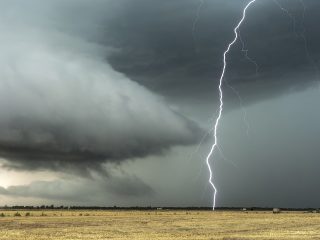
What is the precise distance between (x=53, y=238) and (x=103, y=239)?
339 centimetres

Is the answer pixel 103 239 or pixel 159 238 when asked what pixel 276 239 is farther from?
pixel 103 239

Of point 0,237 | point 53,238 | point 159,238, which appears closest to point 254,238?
point 159,238

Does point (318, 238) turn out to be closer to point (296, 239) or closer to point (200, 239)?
point (296, 239)

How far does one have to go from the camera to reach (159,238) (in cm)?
3591

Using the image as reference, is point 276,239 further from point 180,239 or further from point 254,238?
point 180,239

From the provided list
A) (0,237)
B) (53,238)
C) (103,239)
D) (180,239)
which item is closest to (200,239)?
(180,239)

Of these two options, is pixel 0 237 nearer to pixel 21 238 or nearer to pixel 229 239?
pixel 21 238

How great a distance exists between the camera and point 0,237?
3725cm

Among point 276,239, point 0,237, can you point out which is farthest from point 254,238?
point 0,237

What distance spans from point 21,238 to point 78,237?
12.7ft

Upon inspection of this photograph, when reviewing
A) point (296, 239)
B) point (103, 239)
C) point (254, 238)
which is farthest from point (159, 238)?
point (296, 239)

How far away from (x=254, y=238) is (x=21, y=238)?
Result: 51.7 feet

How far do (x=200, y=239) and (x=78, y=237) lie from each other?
8640mm

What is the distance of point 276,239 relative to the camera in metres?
35.5
